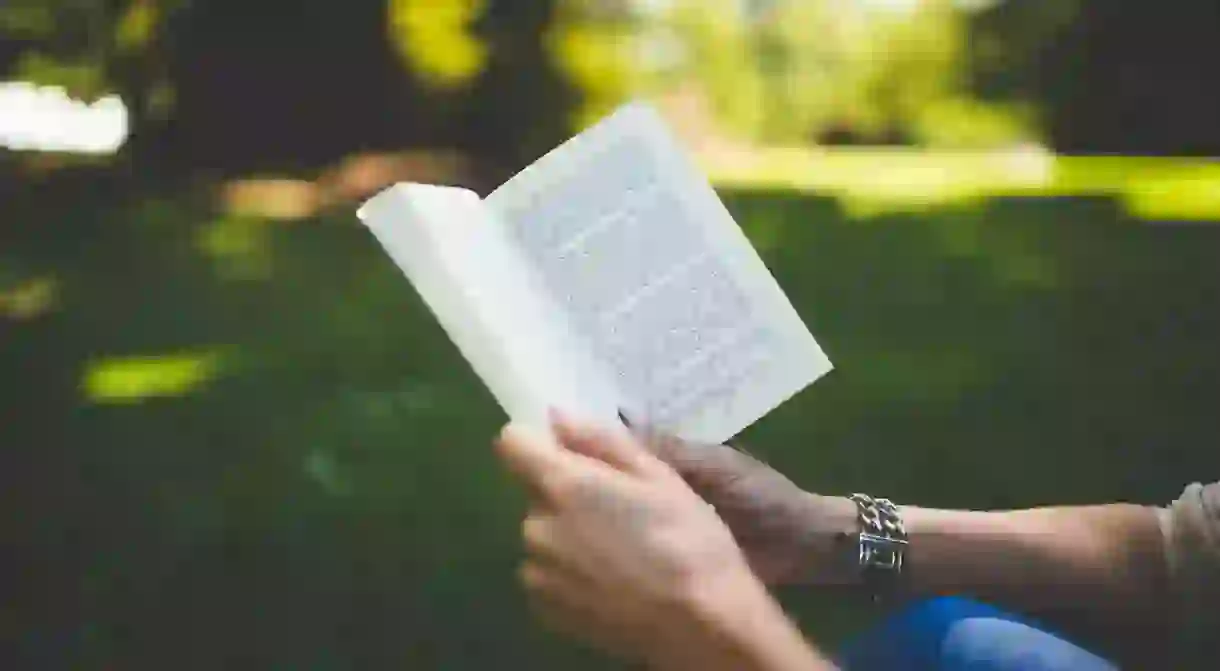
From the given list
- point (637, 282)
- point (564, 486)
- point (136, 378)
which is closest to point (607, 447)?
point (564, 486)

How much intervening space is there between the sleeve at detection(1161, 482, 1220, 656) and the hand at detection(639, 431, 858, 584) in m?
0.18

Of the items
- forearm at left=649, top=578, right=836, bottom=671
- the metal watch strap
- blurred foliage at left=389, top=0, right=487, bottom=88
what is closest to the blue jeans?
the metal watch strap

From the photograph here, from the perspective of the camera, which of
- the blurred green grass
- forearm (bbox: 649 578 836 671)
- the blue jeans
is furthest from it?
the blurred green grass

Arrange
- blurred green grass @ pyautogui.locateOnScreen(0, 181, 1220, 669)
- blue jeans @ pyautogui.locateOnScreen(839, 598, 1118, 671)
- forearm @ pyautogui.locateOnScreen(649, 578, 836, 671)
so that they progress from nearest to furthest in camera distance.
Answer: forearm @ pyautogui.locateOnScreen(649, 578, 836, 671) < blue jeans @ pyautogui.locateOnScreen(839, 598, 1118, 671) < blurred green grass @ pyautogui.locateOnScreen(0, 181, 1220, 669)

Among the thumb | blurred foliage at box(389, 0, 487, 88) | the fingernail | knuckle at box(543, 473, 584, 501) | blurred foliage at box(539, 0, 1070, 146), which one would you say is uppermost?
blurred foliage at box(539, 0, 1070, 146)

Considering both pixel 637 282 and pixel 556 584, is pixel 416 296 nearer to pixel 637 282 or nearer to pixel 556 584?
pixel 637 282

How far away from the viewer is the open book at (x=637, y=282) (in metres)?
0.59

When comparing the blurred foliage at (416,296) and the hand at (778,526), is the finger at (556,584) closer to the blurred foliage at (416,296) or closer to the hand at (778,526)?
the hand at (778,526)

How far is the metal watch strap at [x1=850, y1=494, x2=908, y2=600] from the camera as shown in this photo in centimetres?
66

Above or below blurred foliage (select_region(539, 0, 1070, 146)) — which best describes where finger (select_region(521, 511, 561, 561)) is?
below

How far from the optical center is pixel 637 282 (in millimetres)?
615

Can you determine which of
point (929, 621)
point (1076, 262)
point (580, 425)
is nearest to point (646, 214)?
point (580, 425)

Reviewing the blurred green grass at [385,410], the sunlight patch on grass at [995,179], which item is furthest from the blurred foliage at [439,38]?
the sunlight patch on grass at [995,179]

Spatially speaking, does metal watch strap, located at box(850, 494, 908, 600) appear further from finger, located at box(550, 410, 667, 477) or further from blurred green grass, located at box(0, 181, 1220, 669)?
finger, located at box(550, 410, 667, 477)
